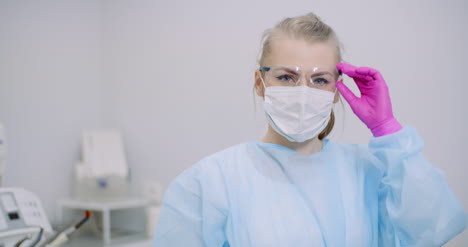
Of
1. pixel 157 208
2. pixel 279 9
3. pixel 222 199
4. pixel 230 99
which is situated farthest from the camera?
pixel 157 208

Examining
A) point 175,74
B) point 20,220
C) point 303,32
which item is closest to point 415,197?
point 303,32

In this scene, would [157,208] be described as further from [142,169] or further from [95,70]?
[95,70]

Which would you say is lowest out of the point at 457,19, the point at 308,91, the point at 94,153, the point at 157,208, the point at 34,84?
the point at 157,208

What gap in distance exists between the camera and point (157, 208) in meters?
2.32

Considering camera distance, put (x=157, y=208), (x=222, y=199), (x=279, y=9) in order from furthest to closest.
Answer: (x=157, y=208) → (x=279, y=9) → (x=222, y=199)

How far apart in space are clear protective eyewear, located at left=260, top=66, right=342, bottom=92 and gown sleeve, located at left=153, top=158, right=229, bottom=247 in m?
0.25

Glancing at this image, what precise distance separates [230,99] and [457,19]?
1.00m

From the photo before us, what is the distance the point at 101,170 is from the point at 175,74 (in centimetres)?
62

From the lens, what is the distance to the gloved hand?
104cm

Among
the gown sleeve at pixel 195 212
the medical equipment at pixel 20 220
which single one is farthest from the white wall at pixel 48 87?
the gown sleeve at pixel 195 212

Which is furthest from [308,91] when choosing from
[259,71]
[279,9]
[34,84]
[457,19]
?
[34,84]

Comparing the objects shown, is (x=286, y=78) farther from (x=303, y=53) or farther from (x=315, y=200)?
(x=315, y=200)

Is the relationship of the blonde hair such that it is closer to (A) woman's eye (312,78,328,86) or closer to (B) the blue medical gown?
(A) woman's eye (312,78,328,86)

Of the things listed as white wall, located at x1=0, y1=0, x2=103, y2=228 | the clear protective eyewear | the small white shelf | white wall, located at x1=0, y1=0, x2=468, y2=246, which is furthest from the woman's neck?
white wall, located at x1=0, y1=0, x2=103, y2=228
